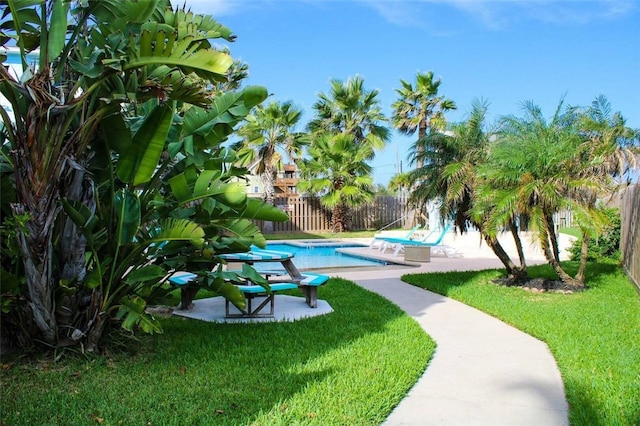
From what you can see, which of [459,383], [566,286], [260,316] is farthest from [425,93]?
[459,383]

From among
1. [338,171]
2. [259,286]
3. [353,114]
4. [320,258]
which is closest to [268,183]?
[338,171]

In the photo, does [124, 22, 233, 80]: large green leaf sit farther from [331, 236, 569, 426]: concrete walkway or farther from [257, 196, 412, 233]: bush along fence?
[257, 196, 412, 233]: bush along fence

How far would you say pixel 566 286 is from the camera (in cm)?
909

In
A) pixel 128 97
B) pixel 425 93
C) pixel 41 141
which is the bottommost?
pixel 41 141

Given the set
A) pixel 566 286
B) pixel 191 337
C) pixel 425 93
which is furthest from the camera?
pixel 425 93

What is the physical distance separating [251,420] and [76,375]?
1893 mm

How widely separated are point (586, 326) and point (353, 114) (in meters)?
20.2

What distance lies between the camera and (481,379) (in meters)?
4.61

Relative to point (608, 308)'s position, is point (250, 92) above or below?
above

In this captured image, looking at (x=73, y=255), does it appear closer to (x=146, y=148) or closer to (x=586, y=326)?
(x=146, y=148)

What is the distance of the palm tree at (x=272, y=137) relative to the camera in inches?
903

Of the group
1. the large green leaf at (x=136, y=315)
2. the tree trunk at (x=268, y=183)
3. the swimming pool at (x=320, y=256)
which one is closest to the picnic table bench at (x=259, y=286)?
the large green leaf at (x=136, y=315)

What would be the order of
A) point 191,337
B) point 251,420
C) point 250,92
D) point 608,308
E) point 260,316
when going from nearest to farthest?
point 251,420
point 250,92
point 191,337
point 260,316
point 608,308

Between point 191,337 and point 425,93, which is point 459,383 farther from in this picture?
point 425,93
